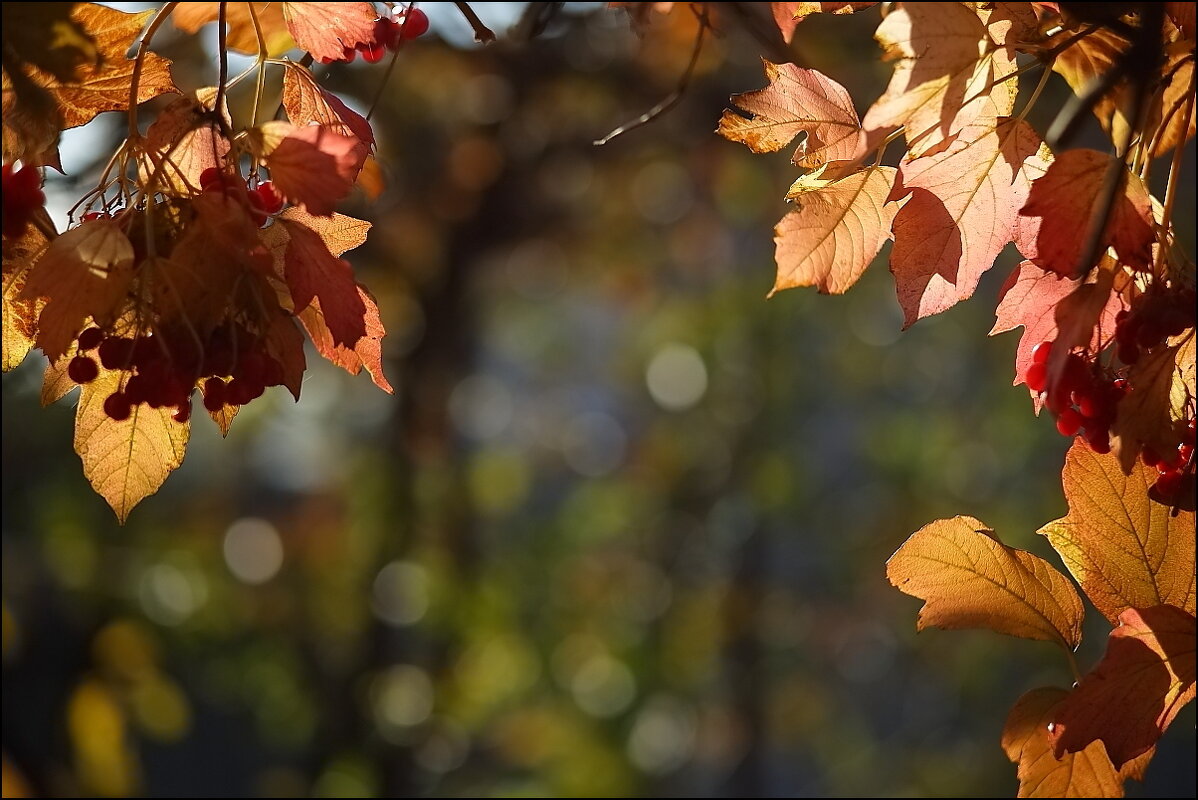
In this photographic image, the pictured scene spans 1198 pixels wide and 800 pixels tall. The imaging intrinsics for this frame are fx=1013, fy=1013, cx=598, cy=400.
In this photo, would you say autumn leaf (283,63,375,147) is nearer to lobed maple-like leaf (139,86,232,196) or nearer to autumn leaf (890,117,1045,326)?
lobed maple-like leaf (139,86,232,196)

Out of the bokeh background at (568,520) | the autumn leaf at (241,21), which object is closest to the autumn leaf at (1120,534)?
the autumn leaf at (241,21)

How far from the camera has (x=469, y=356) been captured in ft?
10.9

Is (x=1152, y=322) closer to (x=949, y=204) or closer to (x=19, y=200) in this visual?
(x=949, y=204)

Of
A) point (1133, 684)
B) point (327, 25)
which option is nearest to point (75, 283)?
point (327, 25)

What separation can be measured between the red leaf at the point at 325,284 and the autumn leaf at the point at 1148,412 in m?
0.40

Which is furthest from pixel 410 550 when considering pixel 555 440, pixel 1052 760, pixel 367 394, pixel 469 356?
pixel 1052 760

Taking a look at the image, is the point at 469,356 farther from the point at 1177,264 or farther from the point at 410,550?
the point at 1177,264

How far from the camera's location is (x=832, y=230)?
603 millimetres

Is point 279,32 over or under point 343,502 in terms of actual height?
over

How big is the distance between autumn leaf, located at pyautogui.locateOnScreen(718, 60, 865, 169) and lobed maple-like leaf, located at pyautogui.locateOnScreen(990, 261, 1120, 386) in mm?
129

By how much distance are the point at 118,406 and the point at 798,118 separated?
0.43 m

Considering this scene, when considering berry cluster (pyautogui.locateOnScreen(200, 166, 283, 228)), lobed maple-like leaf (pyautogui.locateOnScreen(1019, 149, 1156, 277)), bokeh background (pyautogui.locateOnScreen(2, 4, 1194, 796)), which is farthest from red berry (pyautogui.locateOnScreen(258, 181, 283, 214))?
bokeh background (pyautogui.locateOnScreen(2, 4, 1194, 796))

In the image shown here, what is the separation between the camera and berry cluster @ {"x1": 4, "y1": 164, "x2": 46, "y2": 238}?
0.50 metres

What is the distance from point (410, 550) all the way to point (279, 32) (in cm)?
240
